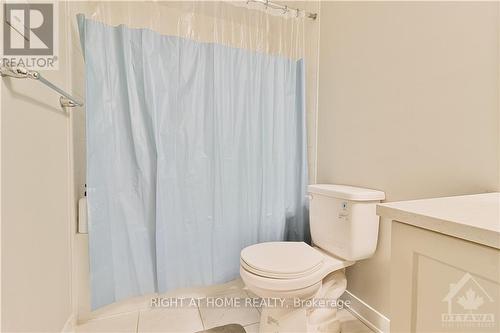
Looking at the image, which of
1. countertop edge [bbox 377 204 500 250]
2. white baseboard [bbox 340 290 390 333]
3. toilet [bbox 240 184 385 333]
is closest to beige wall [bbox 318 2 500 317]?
white baseboard [bbox 340 290 390 333]

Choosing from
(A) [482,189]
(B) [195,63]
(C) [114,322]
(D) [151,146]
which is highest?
(B) [195,63]

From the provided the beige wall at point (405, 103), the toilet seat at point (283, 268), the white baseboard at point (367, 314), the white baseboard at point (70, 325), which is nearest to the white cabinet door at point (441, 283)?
the toilet seat at point (283, 268)

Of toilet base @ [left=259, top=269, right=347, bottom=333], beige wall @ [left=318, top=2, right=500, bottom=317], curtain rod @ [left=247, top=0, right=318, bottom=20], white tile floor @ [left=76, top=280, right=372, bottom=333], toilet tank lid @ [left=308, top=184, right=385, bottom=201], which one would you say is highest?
curtain rod @ [left=247, top=0, right=318, bottom=20]

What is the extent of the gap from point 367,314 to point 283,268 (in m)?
0.69

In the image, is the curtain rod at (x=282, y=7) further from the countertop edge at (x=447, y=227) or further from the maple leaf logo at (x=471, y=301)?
the maple leaf logo at (x=471, y=301)

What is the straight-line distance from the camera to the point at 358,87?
141cm

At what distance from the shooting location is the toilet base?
114 cm

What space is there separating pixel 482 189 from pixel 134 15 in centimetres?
170

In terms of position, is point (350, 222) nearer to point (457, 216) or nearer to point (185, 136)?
point (457, 216)

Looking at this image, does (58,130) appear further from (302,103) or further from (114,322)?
(302,103)

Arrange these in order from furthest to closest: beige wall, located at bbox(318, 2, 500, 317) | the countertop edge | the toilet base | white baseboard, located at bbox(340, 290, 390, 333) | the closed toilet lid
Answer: white baseboard, located at bbox(340, 290, 390, 333)
the toilet base
the closed toilet lid
beige wall, located at bbox(318, 2, 500, 317)
the countertop edge

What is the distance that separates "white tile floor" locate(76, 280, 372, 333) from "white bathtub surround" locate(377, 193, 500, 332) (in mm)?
960

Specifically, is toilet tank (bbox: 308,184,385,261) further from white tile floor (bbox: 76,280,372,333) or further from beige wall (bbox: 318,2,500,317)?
white tile floor (bbox: 76,280,372,333)

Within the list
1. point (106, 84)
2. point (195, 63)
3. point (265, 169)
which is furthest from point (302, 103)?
point (106, 84)
